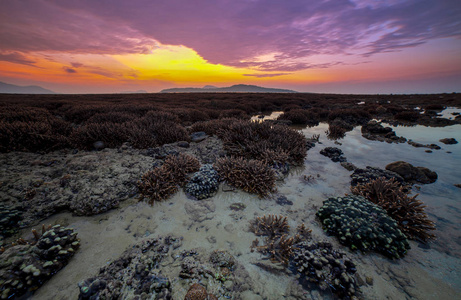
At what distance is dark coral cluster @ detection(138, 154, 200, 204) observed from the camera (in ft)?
12.5

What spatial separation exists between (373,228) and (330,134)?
28.9 feet

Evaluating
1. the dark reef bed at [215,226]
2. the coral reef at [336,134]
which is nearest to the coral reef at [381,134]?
the coral reef at [336,134]

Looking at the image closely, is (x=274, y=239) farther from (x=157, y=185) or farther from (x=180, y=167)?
(x=180, y=167)

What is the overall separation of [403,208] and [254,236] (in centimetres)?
316

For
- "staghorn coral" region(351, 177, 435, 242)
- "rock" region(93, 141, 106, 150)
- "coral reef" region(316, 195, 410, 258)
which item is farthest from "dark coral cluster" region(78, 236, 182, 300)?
"rock" region(93, 141, 106, 150)

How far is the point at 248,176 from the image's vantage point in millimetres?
4359

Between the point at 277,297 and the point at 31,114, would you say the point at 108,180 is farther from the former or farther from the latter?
the point at 31,114

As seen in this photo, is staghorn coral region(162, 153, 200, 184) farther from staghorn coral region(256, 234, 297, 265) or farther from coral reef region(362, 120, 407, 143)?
coral reef region(362, 120, 407, 143)

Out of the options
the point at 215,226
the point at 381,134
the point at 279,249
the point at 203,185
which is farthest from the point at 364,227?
the point at 381,134

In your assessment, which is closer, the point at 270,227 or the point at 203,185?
the point at 270,227

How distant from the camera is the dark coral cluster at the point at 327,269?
210 cm

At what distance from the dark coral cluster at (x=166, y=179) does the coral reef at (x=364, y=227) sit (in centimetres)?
352

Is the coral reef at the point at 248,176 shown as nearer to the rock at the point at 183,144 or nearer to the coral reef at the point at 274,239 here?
the coral reef at the point at 274,239

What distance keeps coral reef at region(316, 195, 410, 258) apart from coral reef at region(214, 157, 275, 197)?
1.37 meters
